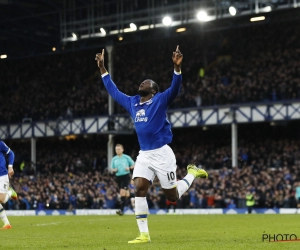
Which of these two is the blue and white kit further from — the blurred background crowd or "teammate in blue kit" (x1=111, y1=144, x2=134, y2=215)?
the blurred background crowd

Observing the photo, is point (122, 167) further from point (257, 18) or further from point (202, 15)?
point (257, 18)

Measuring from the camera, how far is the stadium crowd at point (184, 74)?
4472cm

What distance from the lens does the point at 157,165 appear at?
12.2m

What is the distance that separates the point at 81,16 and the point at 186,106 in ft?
31.8

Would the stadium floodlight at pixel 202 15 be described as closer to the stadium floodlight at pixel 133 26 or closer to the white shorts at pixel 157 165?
the stadium floodlight at pixel 133 26

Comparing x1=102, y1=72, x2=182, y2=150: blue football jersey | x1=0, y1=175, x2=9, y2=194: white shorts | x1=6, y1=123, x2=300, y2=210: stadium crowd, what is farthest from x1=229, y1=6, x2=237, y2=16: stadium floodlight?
x1=102, y1=72, x2=182, y2=150: blue football jersey

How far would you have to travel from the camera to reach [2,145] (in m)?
18.0


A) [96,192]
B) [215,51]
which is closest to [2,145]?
[96,192]

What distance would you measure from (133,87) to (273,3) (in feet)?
41.0

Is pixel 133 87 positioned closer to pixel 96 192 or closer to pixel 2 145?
pixel 96 192

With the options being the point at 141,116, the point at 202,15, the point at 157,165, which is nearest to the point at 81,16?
the point at 202,15

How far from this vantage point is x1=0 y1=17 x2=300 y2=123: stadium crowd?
44.7 meters

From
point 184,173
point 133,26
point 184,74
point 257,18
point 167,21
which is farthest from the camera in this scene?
point 184,74

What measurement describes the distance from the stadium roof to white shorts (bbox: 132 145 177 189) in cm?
3101
